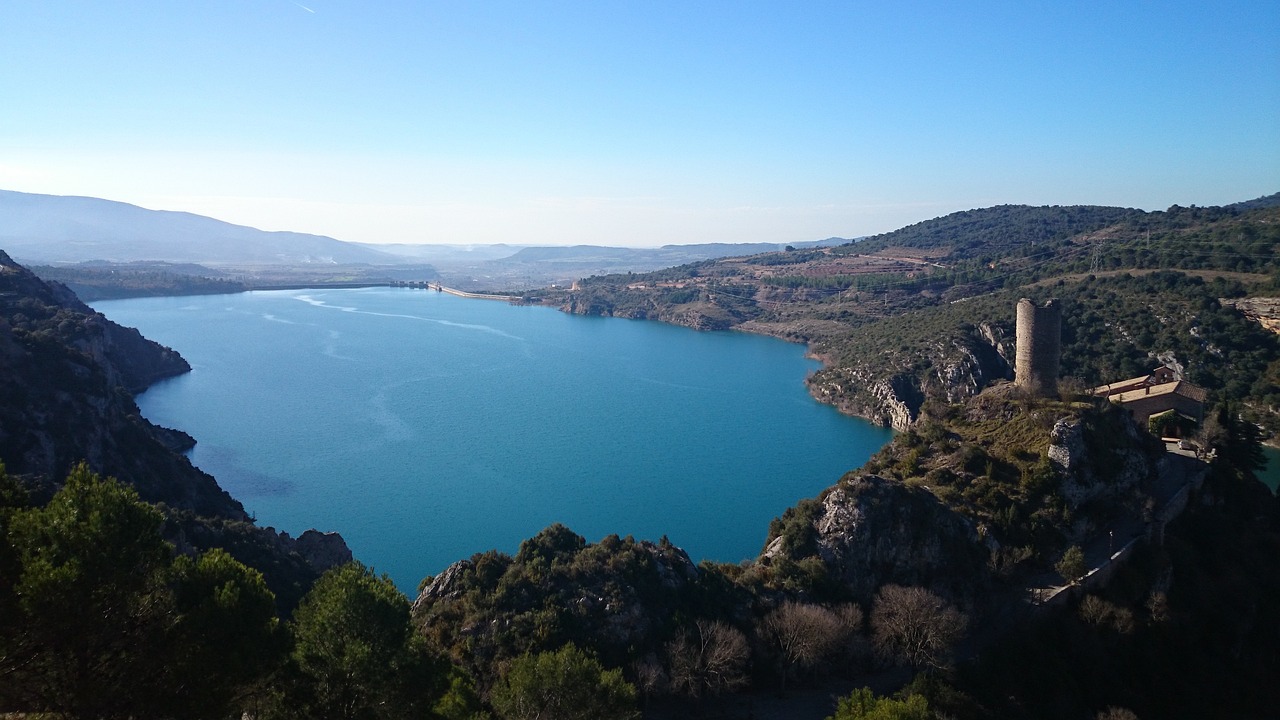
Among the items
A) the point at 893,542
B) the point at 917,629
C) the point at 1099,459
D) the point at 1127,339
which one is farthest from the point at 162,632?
the point at 1127,339

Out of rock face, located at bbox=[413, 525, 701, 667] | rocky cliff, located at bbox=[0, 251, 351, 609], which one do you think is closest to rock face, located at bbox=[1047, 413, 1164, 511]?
rock face, located at bbox=[413, 525, 701, 667]

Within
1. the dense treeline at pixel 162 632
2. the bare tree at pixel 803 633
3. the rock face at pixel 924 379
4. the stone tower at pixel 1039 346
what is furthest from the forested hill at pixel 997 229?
the dense treeline at pixel 162 632

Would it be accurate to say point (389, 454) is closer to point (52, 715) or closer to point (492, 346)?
point (52, 715)

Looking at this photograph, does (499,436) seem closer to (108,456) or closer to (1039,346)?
(108,456)

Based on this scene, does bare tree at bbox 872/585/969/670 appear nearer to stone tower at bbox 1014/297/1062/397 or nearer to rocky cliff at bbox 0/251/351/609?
stone tower at bbox 1014/297/1062/397

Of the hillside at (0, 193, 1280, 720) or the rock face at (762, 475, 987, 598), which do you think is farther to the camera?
the rock face at (762, 475, 987, 598)

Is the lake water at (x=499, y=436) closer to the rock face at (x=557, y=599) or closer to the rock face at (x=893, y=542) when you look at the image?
the rock face at (x=893, y=542)
